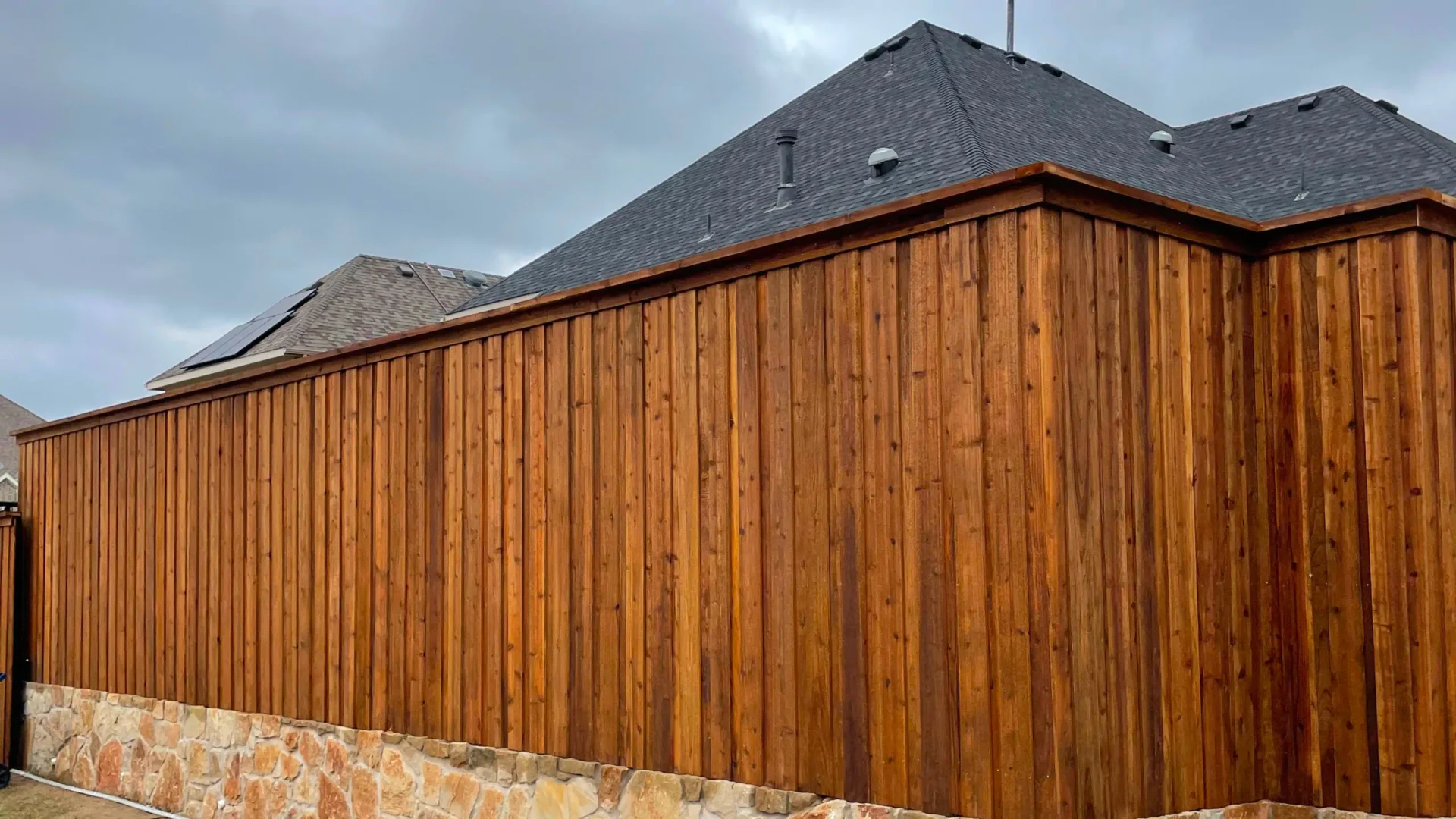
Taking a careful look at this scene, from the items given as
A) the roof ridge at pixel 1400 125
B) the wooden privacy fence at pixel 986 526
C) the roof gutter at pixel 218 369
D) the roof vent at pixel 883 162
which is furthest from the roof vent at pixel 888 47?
the roof gutter at pixel 218 369

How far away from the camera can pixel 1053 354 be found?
4.41 m

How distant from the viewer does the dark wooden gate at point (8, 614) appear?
11188 millimetres

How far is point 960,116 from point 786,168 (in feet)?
5.20

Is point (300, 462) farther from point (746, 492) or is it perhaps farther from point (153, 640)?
point (746, 492)

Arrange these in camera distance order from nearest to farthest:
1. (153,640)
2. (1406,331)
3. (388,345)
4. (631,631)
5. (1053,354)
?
(1053,354) < (1406,331) < (631,631) < (388,345) < (153,640)

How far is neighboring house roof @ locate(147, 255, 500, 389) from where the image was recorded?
19.3 meters

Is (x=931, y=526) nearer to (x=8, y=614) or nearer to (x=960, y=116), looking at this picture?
(x=960, y=116)

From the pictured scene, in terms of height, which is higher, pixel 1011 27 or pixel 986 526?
pixel 1011 27

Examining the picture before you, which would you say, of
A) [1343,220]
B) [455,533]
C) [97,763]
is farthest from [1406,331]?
[97,763]

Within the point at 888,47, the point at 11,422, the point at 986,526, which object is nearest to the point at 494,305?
the point at 888,47

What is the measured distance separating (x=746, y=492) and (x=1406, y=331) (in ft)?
9.06

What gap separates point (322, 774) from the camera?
25.8 ft

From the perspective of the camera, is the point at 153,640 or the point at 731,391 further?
the point at 153,640

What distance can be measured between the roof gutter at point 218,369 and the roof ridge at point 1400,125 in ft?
44.2
